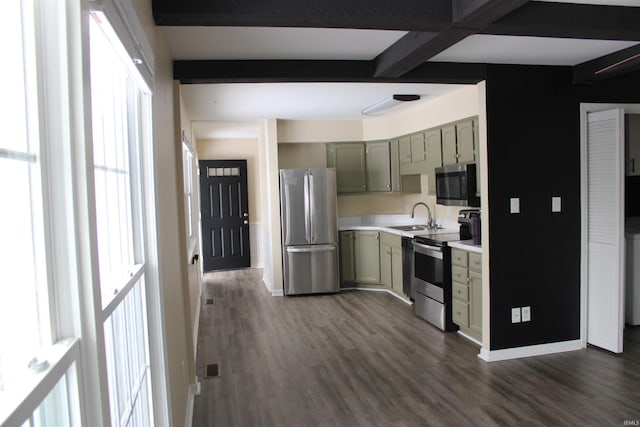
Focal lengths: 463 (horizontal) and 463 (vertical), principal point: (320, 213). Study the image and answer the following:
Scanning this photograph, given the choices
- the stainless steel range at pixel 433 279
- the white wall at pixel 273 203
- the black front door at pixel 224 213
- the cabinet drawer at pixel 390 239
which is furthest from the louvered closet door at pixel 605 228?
the black front door at pixel 224 213

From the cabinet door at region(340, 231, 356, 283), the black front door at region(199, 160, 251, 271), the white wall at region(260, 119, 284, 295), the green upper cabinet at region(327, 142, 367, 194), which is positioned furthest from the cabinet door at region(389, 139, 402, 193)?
the black front door at region(199, 160, 251, 271)

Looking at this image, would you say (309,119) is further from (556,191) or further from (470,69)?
(556,191)

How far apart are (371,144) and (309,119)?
0.95m

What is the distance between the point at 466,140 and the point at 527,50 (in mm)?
1234

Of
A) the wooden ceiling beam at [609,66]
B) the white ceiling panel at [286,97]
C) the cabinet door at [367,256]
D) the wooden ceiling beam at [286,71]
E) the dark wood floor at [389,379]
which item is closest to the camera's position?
the dark wood floor at [389,379]

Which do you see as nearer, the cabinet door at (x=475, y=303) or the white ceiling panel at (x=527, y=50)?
the white ceiling panel at (x=527, y=50)


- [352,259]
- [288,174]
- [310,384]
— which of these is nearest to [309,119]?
[288,174]

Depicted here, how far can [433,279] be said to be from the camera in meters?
4.69

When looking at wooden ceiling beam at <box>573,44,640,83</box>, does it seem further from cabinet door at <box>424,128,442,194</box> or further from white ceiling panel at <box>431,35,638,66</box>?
cabinet door at <box>424,128,442,194</box>

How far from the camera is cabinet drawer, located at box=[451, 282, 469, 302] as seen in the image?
426cm

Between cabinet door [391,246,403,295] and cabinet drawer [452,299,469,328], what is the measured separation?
4.53 feet

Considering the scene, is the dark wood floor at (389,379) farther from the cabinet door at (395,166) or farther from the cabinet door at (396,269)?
the cabinet door at (395,166)

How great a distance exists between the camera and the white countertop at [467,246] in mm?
4006

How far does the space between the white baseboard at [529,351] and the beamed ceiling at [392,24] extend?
227 cm
